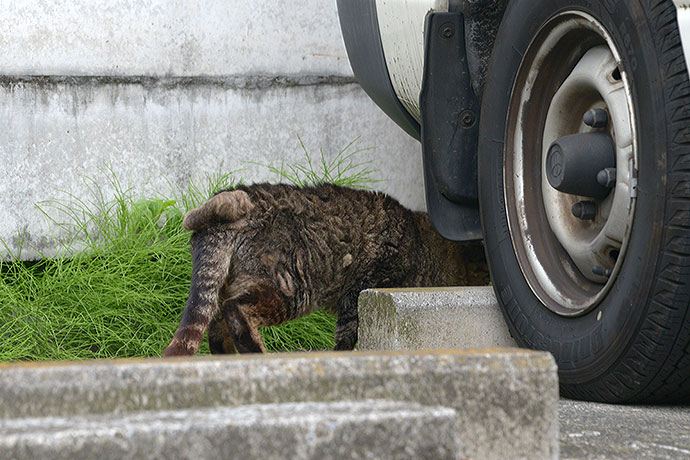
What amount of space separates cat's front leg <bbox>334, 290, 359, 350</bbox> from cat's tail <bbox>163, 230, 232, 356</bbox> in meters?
0.69

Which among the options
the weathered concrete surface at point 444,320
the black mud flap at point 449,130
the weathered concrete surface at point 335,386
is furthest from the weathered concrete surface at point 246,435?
the black mud flap at point 449,130

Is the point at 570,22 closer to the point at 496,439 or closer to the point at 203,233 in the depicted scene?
the point at 496,439

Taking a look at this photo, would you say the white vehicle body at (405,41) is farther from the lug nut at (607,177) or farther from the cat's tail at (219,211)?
the cat's tail at (219,211)

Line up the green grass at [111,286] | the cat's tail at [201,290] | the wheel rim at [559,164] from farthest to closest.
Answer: the green grass at [111,286] < the cat's tail at [201,290] < the wheel rim at [559,164]

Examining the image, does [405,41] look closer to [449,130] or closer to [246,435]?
[449,130]

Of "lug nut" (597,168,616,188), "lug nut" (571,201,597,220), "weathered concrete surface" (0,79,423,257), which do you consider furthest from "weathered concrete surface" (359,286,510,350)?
"weathered concrete surface" (0,79,423,257)

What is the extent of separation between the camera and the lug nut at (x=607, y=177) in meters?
2.25

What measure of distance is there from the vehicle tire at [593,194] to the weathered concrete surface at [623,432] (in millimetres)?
65

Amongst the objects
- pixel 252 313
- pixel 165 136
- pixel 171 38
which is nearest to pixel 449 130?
pixel 252 313

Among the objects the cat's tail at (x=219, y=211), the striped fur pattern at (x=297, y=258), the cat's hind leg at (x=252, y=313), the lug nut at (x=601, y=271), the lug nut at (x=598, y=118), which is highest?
the lug nut at (x=598, y=118)


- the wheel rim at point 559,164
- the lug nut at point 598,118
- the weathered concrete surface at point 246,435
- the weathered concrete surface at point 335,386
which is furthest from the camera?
the lug nut at point 598,118

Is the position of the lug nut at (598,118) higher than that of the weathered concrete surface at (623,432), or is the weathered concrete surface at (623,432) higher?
the lug nut at (598,118)

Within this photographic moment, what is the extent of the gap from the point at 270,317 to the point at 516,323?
5.40ft

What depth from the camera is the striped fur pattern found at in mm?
3846
